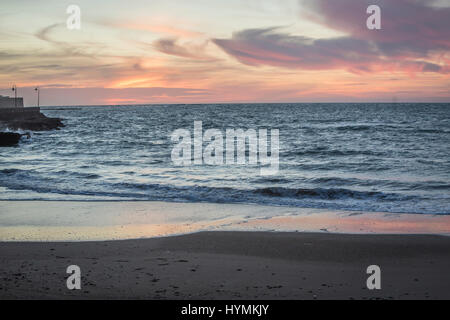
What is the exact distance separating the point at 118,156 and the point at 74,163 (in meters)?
3.54

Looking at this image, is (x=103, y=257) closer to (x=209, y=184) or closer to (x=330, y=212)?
(x=330, y=212)

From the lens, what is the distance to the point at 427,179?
699 inches

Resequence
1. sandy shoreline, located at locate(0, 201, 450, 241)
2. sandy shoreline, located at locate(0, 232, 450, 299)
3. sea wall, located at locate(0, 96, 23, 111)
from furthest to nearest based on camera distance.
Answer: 1. sea wall, located at locate(0, 96, 23, 111)
2. sandy shoreline, located at locate(0, 201, 450, 241)
3. sandy shoreline, located at locate(0, 232, 450, 299)

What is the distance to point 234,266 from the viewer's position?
6.66 m

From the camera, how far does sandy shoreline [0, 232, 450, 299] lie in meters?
5.47

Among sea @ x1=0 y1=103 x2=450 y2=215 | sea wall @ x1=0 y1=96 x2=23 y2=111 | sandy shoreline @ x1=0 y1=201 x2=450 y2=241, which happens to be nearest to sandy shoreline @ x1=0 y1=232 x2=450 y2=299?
sandy shoreline @ x1=0 y1=201 x2=450 y2=241

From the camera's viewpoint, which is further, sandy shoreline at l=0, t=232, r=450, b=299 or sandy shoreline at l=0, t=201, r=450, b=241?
sandy shoreline at l=0, t=201, r=450, b=241

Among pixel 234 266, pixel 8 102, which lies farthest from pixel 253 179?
pixel 8 102

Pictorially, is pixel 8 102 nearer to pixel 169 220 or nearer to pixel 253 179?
pixel 253 179

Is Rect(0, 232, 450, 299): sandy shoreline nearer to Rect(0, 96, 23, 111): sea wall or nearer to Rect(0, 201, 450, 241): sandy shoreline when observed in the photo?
Rect(0, 201, 450, 241): sandy shoreline

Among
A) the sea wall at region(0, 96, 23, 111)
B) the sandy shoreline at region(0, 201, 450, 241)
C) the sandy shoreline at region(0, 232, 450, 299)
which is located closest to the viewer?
the sandy shoreline at region(0, 232, 450, 299)

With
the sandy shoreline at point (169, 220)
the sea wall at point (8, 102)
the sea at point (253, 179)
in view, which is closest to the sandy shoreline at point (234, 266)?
the sandy shoreline at point (169, 220)

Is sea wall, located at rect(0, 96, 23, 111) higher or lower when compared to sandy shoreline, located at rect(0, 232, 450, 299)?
higher
